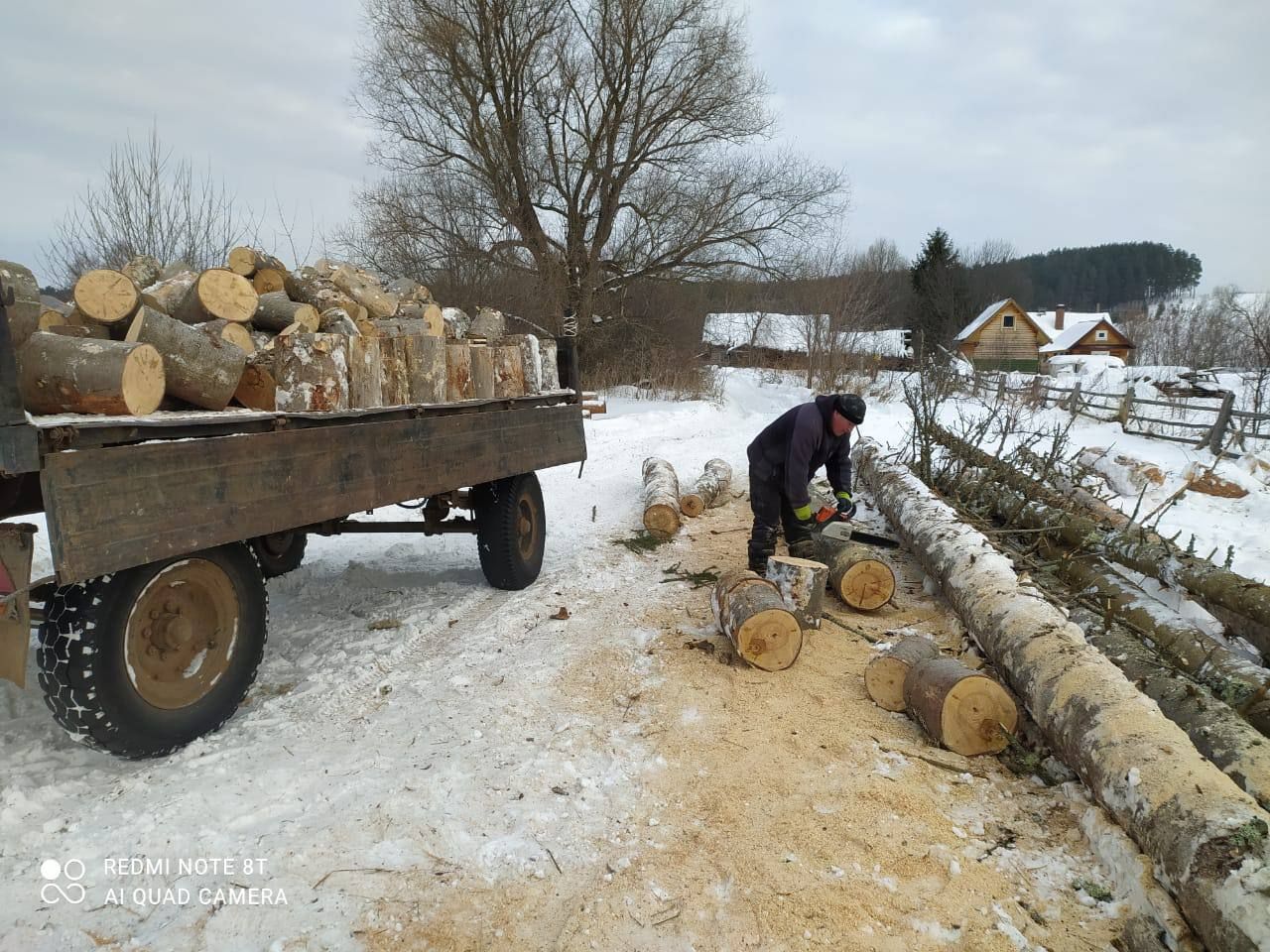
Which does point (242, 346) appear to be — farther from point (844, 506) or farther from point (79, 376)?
point (844, 506)

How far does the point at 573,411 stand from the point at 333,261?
1.98m

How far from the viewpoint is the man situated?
531 centimetres

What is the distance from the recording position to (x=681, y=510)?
849 centimetres

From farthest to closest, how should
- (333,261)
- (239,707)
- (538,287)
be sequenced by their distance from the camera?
1. (538,287)
2. (333,261)
3. (239,707)

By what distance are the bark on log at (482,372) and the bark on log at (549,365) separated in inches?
32.3

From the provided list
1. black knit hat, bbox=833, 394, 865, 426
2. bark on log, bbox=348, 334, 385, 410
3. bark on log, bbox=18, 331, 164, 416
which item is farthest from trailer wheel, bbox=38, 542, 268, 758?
black knit hat, bbox=833, 394, 865, 426

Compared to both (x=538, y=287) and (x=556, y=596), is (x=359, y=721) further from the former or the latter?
(x=538, y=287)

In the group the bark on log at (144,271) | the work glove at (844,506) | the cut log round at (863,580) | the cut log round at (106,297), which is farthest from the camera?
the work glove at (844,506)

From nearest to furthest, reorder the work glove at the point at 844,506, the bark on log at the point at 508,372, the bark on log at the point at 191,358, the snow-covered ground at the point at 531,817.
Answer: the snow-covered ground at the point at 531,817
the bark on log at the point at 191,358
the bark on log at the point at 508,372
the work glove at the point at 844,506

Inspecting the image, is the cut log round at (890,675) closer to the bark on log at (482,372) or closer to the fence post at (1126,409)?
the bark on log at (482,372)

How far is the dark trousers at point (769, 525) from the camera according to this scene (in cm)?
564

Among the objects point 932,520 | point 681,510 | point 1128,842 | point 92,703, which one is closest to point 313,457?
point 92,703

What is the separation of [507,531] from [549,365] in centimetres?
133

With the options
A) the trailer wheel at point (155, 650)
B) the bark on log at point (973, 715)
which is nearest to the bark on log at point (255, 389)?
the trailer wheel at point (155, 650)
